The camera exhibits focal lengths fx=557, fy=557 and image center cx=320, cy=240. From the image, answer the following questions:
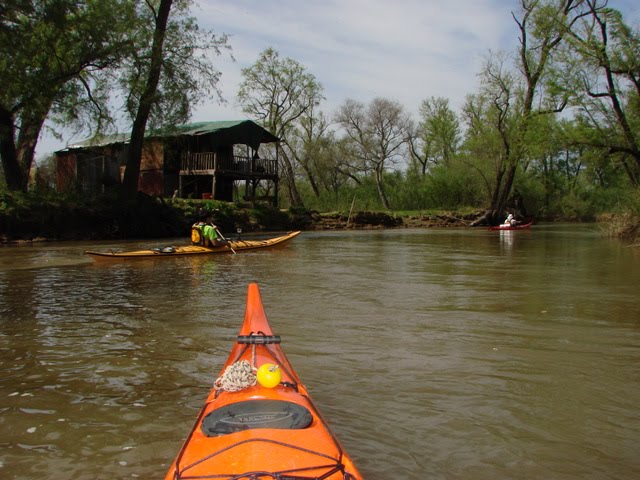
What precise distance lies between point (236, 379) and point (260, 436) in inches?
30.2

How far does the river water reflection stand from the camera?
11.3 feet

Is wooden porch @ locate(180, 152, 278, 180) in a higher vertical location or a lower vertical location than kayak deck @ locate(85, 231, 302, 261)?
higher

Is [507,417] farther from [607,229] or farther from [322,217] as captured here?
[322,217]

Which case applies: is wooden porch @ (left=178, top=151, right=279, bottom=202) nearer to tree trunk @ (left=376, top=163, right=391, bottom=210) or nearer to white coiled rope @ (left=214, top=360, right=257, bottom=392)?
tree trunk @ (left=376, top=163, right=391, bottom=210)

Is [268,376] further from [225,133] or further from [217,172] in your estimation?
[225,133]

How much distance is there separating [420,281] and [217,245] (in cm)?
666

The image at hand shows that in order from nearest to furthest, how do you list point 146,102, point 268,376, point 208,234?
point 268,376 → point 208,234 → point 146,102

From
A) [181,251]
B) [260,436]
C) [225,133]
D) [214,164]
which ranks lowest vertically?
[260,436]

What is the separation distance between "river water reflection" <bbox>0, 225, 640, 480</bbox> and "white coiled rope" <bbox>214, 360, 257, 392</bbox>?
1.90 feet

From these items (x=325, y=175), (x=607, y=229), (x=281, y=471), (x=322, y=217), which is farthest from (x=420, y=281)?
(x=325, y=175)

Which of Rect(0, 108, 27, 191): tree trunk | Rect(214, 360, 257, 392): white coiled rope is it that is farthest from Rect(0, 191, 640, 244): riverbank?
Rect(214, 360, 257, 392): white coiled rope

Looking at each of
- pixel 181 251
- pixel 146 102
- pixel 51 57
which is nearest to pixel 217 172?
pixel 146 102

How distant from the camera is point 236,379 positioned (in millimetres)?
3332

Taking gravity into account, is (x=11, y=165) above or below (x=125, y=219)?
above
